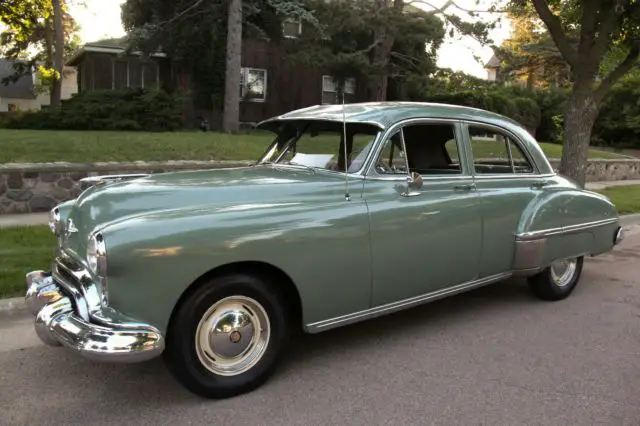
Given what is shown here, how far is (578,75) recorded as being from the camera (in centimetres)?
993

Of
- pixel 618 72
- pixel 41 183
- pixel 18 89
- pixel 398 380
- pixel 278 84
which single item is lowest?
pixel 398 380

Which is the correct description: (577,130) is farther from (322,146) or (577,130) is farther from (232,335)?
(232,335)

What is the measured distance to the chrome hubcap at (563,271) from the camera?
18.8 ft

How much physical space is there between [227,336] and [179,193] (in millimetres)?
947

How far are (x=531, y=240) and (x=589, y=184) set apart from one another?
40.6 ft

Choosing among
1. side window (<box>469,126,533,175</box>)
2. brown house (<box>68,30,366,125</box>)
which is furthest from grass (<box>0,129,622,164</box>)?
brown house (<box>68,30,366,125</box>)

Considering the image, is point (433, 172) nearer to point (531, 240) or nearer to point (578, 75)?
point (531, 240)

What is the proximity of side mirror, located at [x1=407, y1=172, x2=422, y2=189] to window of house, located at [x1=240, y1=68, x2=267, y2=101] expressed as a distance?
63.9 feet

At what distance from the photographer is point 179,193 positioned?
3.77 meters

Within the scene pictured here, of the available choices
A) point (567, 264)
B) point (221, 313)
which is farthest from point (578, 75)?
point (221, 313)

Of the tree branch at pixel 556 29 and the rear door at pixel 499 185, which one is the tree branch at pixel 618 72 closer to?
the tree branch at pixel 556 29

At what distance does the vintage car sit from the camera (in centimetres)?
321

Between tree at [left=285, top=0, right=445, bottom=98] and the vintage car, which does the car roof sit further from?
tree at [left=285, top=0, right=445, bottom=98]

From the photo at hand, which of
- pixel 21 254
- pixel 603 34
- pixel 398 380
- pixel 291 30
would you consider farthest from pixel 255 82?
pixel 398 380
